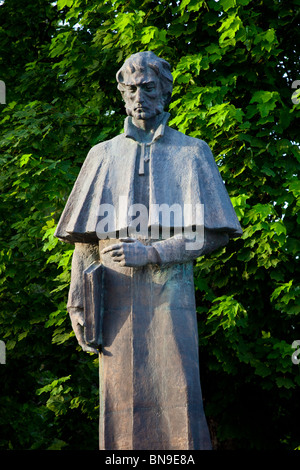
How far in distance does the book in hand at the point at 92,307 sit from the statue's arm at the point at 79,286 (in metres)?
0.09

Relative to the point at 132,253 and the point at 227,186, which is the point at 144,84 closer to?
the point at 132,253

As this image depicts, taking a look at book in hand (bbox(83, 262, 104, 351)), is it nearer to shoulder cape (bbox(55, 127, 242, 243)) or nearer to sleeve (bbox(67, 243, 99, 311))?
sleeve (bbox(67, 243, 99, 311))

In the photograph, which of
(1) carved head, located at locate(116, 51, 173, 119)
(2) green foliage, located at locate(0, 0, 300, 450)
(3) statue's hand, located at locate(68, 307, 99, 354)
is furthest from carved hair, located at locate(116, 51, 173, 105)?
(2) green foliage, located at locate(0, 0, 300, 450)

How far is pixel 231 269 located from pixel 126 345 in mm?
6882

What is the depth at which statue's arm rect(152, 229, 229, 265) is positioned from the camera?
24.3 feet

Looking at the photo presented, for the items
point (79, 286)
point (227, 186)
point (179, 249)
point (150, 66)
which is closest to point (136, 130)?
point (150, 66)

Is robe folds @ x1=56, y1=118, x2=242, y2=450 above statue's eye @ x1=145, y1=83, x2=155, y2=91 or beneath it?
beneath

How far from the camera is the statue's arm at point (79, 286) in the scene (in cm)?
764

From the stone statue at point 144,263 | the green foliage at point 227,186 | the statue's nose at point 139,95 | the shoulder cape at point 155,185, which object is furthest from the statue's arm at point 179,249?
the green foliage at point 227,186

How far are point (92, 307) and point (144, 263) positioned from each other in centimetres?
50

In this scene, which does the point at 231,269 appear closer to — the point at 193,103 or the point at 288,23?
the point at 193,103

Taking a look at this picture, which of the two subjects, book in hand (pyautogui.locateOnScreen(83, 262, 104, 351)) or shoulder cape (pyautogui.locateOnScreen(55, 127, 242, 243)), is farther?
shoulder cape (pyautogui.locateOnScreen(55, 127, 242, 243))

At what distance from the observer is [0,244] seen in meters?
15.8

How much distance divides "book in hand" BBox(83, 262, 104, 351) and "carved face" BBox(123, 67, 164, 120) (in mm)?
1228
